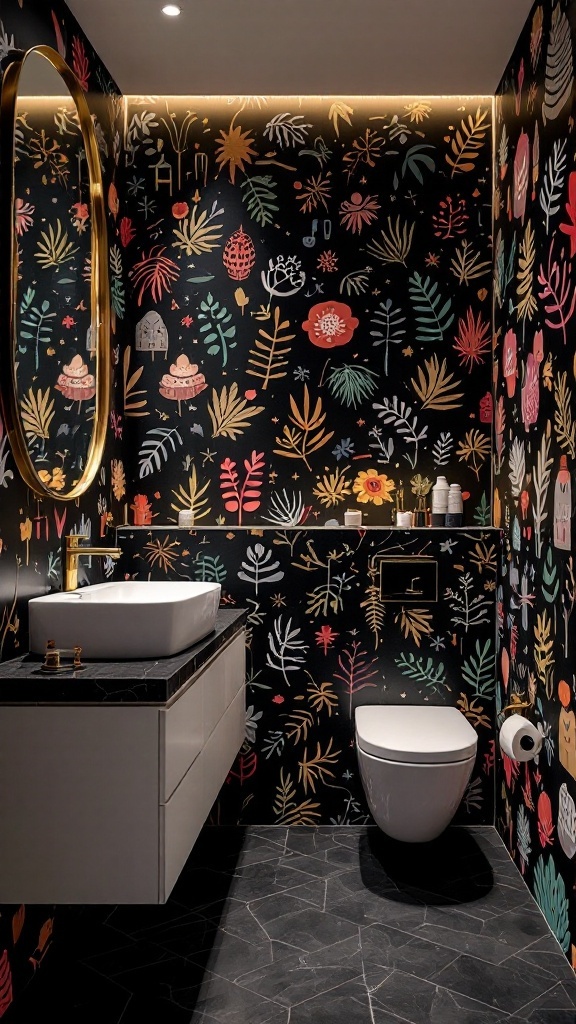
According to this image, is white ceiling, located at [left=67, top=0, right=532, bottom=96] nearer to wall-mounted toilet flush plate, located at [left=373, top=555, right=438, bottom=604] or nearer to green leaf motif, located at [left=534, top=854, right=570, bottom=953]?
wall-mounted toilet flush plate, located at [left=373, top=555, right=438, bottom=604]

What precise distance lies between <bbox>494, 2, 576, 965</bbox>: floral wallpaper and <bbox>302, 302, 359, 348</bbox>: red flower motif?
0.56m

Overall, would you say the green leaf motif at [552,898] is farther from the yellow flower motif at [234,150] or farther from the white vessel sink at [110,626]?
the yellow flower motif at [234,150]

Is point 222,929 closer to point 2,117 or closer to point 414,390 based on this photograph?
point 414,390

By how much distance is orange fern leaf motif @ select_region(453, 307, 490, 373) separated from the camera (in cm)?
300

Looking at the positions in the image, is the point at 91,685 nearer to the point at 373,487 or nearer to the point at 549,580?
the point at 549,580

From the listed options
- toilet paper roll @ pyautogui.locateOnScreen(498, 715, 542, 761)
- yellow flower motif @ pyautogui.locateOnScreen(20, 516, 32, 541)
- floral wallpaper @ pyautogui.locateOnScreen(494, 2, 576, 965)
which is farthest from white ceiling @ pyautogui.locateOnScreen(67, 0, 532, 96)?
toilet paper roll @ pyautogui.locateOnScreen(498, 715, 542, 761)

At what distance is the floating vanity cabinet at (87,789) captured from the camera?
1.63 metres

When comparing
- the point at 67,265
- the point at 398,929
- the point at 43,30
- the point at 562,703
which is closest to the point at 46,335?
the point at 67,265

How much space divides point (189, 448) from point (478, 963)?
1.96 metres

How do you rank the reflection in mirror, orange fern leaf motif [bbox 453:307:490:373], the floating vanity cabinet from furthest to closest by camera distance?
orange fern leaf motif [bbox 453:307:490:373] < the reflection in mirror < the floating vanity cabinet

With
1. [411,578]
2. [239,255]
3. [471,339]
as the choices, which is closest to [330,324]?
[239,255]

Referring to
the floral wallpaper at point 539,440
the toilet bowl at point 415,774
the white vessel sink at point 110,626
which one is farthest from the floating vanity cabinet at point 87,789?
the floral wallpaper at point 539,440

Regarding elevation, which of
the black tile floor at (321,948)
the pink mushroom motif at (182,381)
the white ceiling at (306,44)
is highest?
the white ceiling at (306,44)

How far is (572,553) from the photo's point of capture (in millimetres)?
1996
